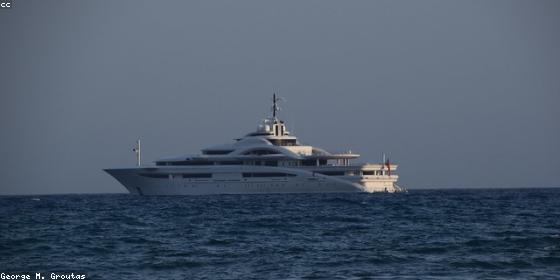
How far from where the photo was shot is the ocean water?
26.3 m

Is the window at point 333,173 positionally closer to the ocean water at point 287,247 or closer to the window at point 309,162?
the window at point 309,162

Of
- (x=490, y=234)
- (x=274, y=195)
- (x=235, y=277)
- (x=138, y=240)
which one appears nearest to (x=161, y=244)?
(x=138, y=240)

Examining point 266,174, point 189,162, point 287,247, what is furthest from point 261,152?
point 287,247

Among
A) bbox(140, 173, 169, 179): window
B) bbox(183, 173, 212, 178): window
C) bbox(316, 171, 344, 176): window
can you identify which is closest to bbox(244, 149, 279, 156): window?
bbox(183, 173, 212, 178): window

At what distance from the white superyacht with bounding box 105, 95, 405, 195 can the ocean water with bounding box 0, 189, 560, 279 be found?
132 feet

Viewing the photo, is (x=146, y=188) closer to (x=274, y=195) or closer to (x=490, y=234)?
(x=274, y=195)

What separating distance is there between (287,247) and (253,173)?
188 ft

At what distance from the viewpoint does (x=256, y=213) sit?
172 feet

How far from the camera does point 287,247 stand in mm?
32219

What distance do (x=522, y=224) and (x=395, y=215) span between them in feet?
28.8

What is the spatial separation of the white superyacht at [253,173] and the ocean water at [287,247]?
4020cm

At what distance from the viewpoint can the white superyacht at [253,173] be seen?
89.3 metres

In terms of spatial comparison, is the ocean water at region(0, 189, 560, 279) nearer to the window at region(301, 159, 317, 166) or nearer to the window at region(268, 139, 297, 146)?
the window at region(301, 159, 317, 166)

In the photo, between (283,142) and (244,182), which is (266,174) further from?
(283,142)
